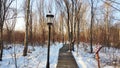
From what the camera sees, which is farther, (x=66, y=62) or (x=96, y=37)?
(x=96, y=37)

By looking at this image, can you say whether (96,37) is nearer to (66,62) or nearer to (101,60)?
(101,60)

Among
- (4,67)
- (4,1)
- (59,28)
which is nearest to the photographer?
(4,67)

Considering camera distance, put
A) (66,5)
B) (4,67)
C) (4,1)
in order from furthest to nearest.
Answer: (66,5)
(4,1)
(4,67)

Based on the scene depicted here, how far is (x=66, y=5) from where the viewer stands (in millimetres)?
22188

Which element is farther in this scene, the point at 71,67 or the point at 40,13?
the point at 40,13

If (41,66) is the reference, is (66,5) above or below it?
above

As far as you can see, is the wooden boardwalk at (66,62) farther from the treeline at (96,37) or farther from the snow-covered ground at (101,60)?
the treeline at (96,37)

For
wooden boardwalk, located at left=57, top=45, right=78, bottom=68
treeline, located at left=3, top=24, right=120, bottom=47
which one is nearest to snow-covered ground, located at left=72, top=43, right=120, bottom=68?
wooden boardwalk, located at left=57, top=45, right=78, bottom=68

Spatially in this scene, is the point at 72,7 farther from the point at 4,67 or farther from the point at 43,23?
the point at 43,23

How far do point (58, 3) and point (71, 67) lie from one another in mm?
A: 11382

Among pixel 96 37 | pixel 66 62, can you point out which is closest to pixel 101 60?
pixel 66 62

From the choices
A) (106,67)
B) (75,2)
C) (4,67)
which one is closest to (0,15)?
(4,67)

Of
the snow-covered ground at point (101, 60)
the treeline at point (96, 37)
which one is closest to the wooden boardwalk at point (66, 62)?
the snow-covered ground at point (101, 60)

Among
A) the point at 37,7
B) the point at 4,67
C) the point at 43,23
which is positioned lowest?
the point at 4,67
